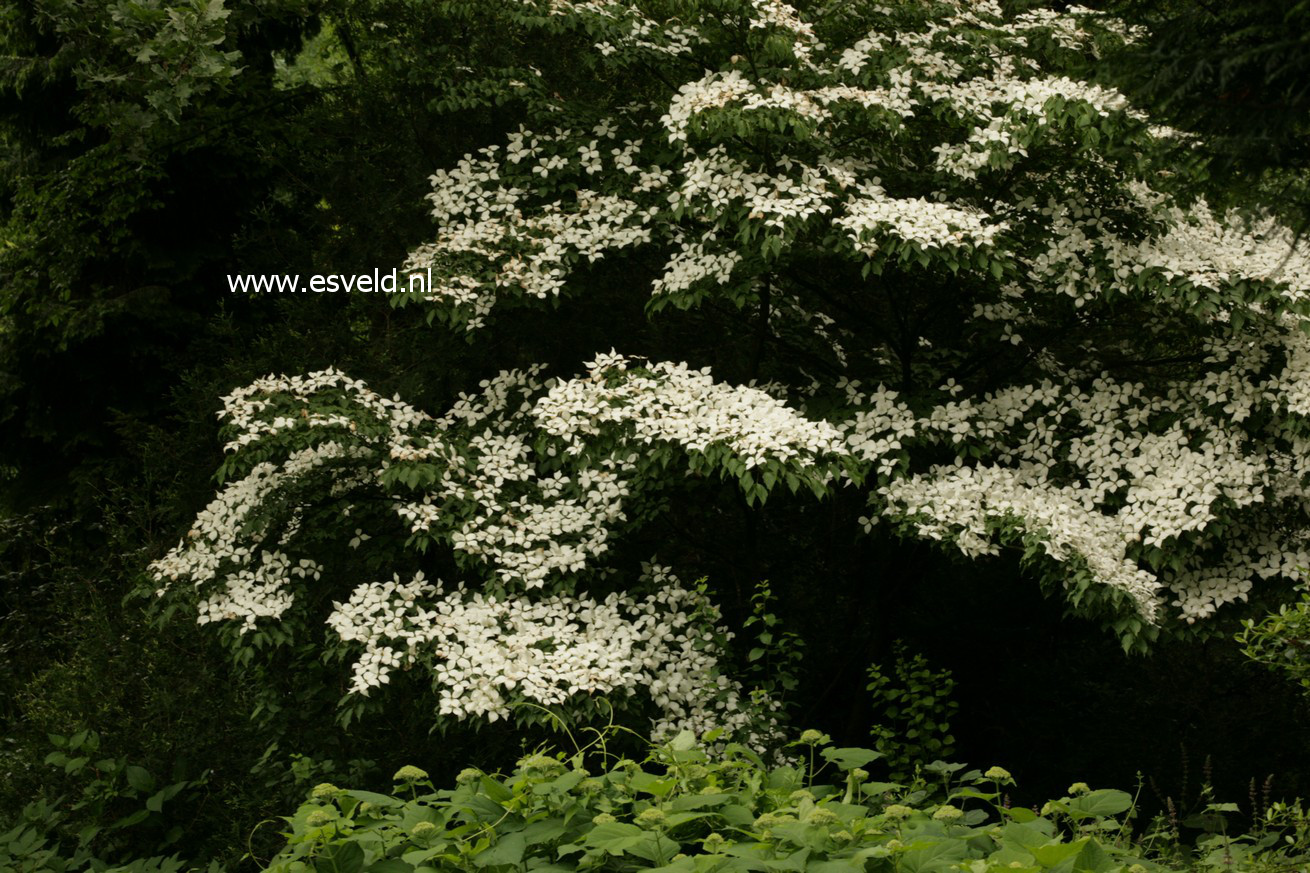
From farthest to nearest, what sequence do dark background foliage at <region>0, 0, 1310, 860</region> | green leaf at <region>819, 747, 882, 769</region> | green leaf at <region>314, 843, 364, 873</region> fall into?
dark background foliage at <region>0, 0, 1310, 860</region> → green leaf at <region>819, 747, 882, 769</region> → green leaf at <region>314, 843, 364, 873</region>

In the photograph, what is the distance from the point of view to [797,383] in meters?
5.78

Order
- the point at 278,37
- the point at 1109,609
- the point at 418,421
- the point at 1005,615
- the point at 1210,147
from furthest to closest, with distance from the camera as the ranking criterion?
the point at 278,37
the point at 1005,615
the point at 418,421
the point at 1109,609
the point at 1210,147

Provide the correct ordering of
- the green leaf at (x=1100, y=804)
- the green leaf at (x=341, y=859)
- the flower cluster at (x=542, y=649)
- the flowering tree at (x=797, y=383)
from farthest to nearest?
the flowering tree at (x=797, y=383) < the flower cluster at (x=542, y=649) < the green leaf at (x=1100, y=804) < the green leaf at (x=341, y=859)

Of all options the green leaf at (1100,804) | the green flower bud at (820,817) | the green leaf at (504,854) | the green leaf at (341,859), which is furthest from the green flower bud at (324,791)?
the green leaf at (1100,804)

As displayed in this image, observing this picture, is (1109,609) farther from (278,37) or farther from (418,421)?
(278,37)

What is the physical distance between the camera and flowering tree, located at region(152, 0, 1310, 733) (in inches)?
172

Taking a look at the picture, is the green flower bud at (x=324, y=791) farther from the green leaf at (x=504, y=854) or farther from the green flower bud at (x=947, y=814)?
the green flower bud at (x=947, y=814)

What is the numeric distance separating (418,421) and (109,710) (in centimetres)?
197

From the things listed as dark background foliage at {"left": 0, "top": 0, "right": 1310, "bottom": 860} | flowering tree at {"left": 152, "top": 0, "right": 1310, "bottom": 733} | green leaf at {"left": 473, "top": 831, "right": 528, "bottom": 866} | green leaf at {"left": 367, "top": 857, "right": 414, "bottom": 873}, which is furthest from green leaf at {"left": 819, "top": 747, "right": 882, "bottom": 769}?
dark background foliage at {"left": 0, "top": 0, "right": 1310, "bottom": 860}

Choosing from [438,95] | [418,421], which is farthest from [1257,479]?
[438,95]

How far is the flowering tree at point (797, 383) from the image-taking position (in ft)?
14.3

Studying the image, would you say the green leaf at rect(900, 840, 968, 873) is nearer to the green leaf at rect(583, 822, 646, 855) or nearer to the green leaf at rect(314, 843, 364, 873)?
the green leaf at rect(583, 822, 646, 855)

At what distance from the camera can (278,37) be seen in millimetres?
7113

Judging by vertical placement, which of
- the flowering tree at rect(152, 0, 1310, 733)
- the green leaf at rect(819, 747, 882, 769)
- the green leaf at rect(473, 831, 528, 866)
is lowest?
the green leaf at rect(473, 831, 528, 866)
